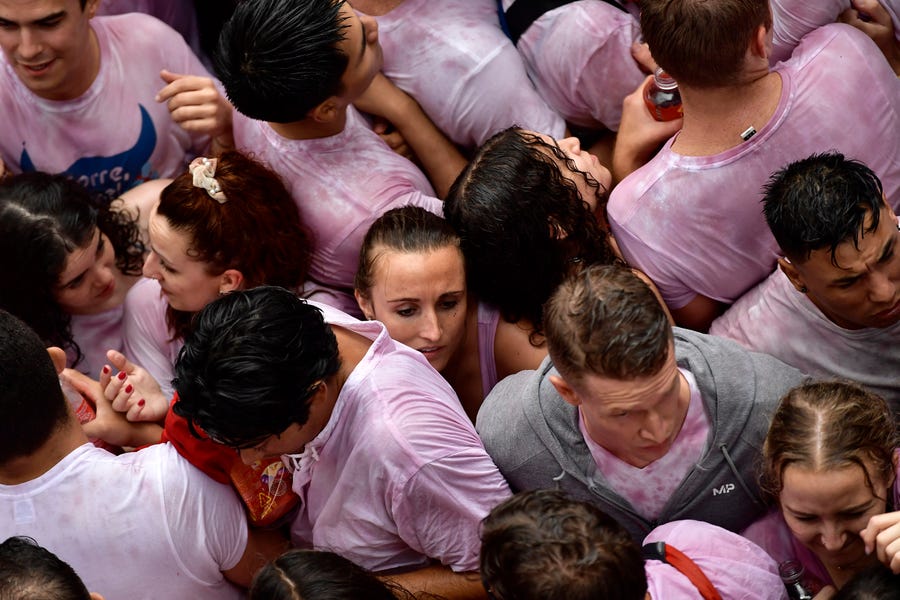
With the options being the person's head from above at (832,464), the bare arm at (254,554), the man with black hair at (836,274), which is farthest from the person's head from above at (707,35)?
the bare arm at (254,554)

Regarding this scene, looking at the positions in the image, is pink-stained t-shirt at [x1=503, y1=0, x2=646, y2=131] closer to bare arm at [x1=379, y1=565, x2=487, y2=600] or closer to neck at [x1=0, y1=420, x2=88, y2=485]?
bare arm at [x1=379, y1=565, x2=487, y2=600]

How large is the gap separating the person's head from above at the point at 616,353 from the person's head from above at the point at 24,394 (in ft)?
3.72

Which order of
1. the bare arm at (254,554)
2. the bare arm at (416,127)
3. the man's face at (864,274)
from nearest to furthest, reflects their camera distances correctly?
1. the man's face at (864,274)
2. the bare arm at (254,554)
3. the bare arm at (416,127)

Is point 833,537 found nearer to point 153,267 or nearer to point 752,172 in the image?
point 752,172

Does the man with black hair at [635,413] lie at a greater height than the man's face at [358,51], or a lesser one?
lesser

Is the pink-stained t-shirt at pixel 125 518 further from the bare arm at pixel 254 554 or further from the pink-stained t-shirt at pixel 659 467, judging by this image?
the pink-stained t-shirt at pixel 659 467

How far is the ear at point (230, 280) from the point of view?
10.1 ft

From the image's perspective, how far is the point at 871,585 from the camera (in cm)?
206

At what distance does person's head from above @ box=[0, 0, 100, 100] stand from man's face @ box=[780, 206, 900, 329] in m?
2.22

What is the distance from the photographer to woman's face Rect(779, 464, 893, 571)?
7.28ft

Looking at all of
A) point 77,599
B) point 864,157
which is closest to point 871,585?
point 864,157

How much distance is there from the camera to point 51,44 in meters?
3.34

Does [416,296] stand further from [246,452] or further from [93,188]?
[93,188]

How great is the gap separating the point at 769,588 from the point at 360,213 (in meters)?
1.49
